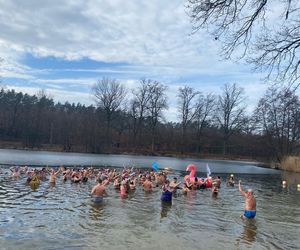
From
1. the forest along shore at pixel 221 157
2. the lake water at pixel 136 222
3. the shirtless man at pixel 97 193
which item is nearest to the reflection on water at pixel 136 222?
the lake water at pixel 136 222

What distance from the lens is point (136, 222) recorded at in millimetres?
15289

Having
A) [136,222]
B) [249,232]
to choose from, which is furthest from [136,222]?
[249,232]

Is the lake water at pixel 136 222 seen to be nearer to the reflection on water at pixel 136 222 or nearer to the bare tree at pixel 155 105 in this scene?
the reflection on water at pixel 136 222

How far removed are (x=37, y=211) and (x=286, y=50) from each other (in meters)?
11.5

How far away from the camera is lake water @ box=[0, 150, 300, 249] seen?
40.2 feet

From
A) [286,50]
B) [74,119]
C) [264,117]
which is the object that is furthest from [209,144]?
[286,50]

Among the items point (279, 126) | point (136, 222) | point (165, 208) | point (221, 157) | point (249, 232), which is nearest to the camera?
point (249, 232)

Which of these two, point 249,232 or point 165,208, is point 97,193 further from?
point 249,232

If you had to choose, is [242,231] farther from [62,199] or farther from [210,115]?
[210,115]

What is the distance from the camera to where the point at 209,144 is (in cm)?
8719

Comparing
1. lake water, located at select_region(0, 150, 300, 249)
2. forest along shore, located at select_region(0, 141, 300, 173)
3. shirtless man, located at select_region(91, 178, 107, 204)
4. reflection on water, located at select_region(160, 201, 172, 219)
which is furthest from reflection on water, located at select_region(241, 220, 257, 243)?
forest along shore, located at select_region(0, 141, 300, 173)

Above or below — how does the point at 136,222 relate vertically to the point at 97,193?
below

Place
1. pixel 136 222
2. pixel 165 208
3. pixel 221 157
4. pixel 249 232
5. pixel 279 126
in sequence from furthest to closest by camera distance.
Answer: pixel 221 157, pixel 279 126, pixel 165 208, pixel 136 222, pixel 249 232

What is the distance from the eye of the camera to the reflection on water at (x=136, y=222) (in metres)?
12.3
